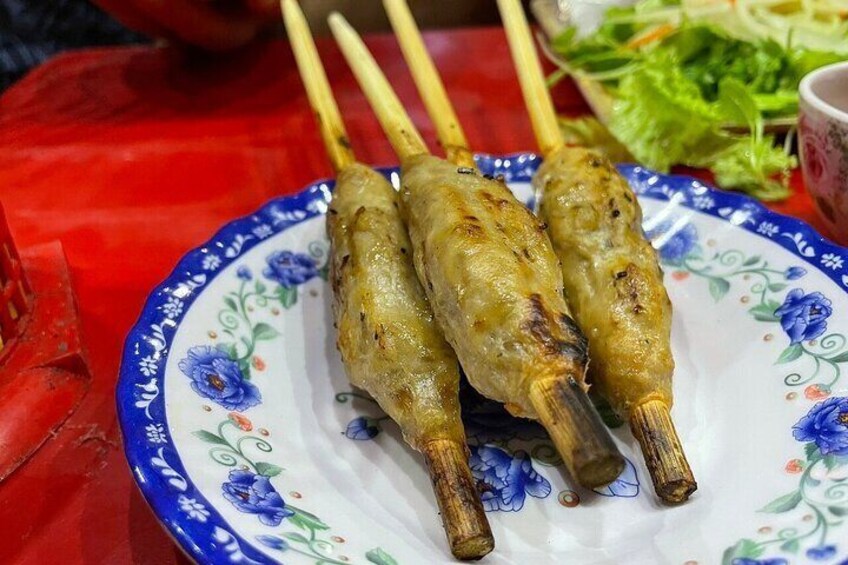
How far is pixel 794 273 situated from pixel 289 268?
99 centimetres

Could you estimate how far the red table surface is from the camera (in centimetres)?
129

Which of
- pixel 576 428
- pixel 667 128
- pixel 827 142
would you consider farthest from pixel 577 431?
pixel 667 128

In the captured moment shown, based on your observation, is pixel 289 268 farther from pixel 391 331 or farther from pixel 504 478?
pixel 504 478

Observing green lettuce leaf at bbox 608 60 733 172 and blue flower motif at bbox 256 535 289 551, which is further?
green lettuce leaf at bbox 608 60 733 172

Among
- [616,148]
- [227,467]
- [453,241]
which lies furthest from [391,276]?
[616,148]

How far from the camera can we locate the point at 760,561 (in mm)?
994

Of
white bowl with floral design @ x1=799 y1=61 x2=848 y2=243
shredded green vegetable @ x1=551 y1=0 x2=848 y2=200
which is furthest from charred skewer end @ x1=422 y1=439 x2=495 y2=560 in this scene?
shredded green vegetable @ x1=551 y1=0 x2=848 y2=200

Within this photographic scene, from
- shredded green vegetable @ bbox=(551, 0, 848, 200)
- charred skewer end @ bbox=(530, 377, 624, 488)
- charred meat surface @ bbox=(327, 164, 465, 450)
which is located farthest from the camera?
shredded green vegetable @ bbox=(551, 0, 848, 200)

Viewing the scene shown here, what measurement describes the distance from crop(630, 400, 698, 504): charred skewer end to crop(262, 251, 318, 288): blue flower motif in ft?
2.53

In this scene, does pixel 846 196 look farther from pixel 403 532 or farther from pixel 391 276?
pixel 403 532

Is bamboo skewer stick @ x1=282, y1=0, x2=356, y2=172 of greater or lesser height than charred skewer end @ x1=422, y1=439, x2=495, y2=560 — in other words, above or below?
above

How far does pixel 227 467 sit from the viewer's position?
1134 millimetres

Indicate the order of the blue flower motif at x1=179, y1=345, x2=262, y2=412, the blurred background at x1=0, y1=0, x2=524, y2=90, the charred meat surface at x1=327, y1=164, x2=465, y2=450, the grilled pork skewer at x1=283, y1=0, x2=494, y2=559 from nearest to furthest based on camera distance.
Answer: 1. the grilled pork skewer at x1=283, y1=0, x2=494, y2=559
2. the charred meat surface at x1=327, y1=164, x2=465, y2=450
3. the blue flower motif at x1=179, y1=345, x2=262, y2=412
4. the blurred background at x1=0, y1=0, x2=524, y2=90

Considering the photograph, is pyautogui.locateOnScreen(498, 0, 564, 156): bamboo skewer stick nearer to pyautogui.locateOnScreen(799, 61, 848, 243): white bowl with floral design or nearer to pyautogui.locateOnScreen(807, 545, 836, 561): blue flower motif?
pyautogui.locateOnScreen(799, 61, 848, 243): white bowl with floral design
